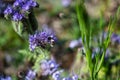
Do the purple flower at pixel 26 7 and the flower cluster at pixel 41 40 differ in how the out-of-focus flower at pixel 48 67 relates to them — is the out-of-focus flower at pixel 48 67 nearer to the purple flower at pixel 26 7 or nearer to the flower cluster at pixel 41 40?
the flower cluster at pixel 41 40

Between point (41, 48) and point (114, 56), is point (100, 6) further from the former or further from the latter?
point (41, 48)

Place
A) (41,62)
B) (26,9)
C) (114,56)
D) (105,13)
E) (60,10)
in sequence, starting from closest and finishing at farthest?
(26,9) → (41,62) → (114,56) → (105,13) → (60,10)

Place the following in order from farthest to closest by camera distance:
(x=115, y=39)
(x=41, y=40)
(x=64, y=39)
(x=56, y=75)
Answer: (x=64, y=39)
(x=115, y=39)
(x=56, y=75)
(x=41, y=40)

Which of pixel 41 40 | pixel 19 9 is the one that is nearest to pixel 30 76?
pixel 41 40

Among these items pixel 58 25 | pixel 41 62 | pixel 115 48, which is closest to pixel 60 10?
pixel 58 25

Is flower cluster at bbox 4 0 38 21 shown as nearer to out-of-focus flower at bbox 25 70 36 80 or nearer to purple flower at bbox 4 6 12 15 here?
purple flower at bbox 4 6 12 15

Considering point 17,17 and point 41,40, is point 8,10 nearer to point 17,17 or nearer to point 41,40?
point 17,17

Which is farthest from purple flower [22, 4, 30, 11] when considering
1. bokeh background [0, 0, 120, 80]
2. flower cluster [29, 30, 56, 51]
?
bokeh background [0, 0, 120, 80]
